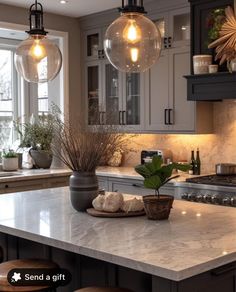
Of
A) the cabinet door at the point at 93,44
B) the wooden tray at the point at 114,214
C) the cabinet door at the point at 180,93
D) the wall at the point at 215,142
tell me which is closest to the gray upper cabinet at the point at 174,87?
the cabinet door at the point at 180,93

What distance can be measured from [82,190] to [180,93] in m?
2.35

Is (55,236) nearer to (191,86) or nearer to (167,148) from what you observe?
(191,86)

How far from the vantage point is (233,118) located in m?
4.81

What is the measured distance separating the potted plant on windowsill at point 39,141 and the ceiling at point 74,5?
1.24 metres

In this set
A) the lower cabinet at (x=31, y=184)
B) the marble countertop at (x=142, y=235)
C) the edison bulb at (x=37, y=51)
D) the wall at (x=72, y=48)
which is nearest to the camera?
the marble countertop at (x=142, y=235)

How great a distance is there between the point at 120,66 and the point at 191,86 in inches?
78.0

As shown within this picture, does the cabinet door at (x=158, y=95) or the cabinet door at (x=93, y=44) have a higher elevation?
the cabinet door at (x=93, y=44)

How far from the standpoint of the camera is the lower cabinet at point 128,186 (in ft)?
Answer: 15.1

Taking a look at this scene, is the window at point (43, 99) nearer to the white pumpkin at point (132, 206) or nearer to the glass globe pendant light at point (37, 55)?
the glass globe pendant light at point (37, 55)

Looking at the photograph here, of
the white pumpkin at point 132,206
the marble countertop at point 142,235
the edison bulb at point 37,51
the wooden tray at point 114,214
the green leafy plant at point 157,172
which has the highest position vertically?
the edison bulb at point 37,51

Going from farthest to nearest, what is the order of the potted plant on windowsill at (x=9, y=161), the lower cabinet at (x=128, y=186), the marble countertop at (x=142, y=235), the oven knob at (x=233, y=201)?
the potted plant on windowsill at (x=9, y=161), the lower cabinet at (x=128, y=186), the oven knob at (x=233, y=201), the marble countertop at (x=142, y=235)

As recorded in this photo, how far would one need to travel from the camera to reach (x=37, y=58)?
314 cm

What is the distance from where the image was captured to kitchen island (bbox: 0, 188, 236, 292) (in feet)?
5.91

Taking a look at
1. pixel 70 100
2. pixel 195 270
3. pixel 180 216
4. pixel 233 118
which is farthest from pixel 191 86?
pixel 195 270
